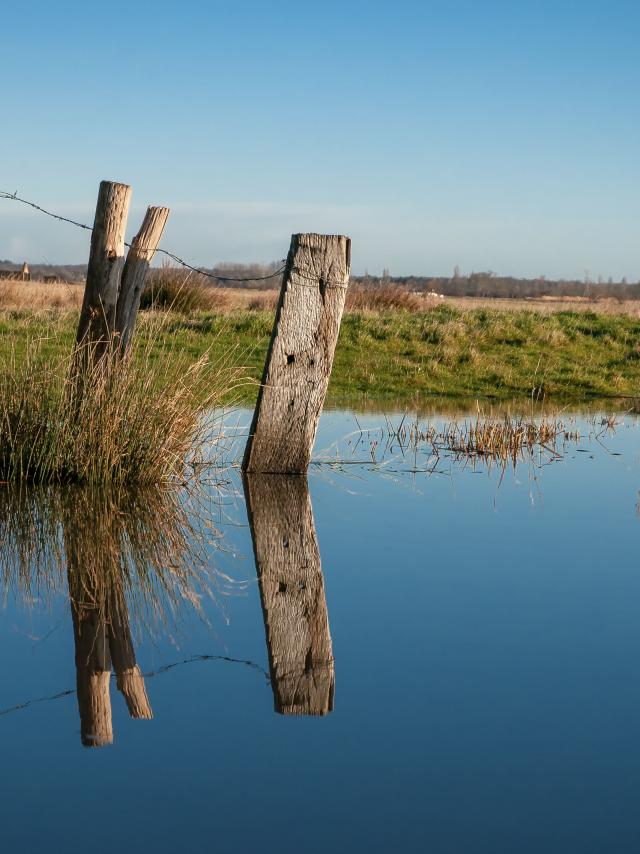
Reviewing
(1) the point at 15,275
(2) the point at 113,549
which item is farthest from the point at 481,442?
(1) the point at 15,275

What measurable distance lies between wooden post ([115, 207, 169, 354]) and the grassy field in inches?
231

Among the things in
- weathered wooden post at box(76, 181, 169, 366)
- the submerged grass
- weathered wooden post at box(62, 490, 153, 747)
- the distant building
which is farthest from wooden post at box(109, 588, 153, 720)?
the distant building

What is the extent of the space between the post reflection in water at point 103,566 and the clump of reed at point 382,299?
1676cm

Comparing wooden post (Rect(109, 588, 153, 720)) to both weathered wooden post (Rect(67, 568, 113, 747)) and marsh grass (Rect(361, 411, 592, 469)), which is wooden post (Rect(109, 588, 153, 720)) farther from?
marsh grass (Rect(361, 411, 592, 469))

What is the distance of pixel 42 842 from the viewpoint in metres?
2.79

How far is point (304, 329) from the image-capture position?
8.70 metres

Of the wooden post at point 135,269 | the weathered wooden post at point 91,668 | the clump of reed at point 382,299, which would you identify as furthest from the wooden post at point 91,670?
the clump of reed at point 382,299

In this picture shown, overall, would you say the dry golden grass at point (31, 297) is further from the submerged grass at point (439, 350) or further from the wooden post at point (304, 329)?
the wooden post at point (304, 329)

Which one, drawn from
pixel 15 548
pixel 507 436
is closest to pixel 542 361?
pixel 507 436

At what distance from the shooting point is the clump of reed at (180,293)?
2048 cm

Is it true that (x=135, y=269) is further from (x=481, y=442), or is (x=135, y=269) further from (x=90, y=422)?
(x=481, y=442)

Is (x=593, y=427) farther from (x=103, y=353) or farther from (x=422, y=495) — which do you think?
(x=103, y=353)

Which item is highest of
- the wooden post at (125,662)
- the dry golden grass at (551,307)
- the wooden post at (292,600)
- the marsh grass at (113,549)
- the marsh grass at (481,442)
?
the dry golden grass at (551,307)

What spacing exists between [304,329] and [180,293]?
1314 cm
